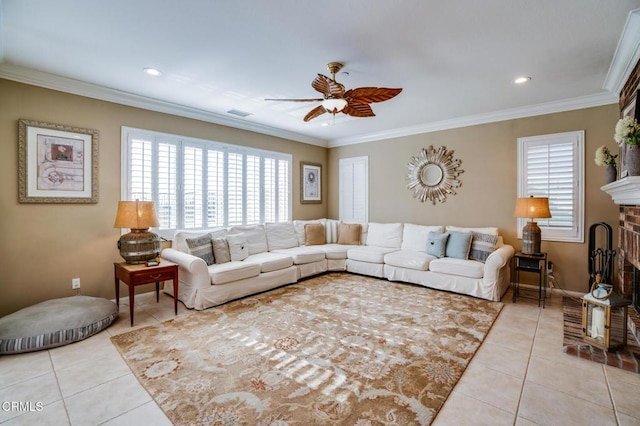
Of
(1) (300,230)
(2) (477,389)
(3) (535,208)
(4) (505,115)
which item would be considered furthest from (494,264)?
(1) (300,230)

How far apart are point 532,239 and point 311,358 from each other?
3.32 metres

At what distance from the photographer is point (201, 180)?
4.75 metres

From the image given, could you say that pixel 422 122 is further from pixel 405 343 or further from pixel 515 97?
pixel 405 343

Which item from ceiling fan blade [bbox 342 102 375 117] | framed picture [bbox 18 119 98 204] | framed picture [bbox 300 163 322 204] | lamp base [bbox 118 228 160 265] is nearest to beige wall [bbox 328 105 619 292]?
framed picture [bbox 300 163 322 204]

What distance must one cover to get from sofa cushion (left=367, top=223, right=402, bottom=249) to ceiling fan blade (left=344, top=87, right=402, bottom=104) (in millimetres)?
2965

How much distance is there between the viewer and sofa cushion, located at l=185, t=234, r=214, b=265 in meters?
4.02

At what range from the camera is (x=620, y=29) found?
2.46 meters

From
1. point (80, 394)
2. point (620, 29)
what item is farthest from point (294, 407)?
point (620, 29)

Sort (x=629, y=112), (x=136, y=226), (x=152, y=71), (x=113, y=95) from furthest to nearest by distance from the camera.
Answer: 1. (x=113, y=95)
2. (x=136, y=226)
3. (x=152, y=71)
4. (x=629, y=112)

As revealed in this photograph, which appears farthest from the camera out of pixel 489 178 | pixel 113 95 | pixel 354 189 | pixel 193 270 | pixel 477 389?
pixel 354 189

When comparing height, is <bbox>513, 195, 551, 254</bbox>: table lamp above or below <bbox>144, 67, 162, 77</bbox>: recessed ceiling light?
below

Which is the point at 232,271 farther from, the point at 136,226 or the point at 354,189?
the point at 354,189

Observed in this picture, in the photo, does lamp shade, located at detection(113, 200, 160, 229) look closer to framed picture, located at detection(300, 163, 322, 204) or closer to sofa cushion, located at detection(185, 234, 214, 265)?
sofa cushion, located at detection(185, 234, 214, 265)

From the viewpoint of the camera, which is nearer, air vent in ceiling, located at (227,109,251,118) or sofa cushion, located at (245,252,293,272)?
sofa cushion, located at (245,252,293,272)
